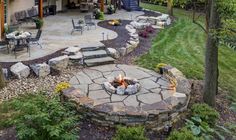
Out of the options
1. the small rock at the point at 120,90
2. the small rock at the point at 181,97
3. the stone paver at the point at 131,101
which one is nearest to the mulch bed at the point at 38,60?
the small rock at the point at 120,90

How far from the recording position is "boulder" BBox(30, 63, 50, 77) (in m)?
10.5

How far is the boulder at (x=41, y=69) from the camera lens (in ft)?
34.3

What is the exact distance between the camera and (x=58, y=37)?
15.1 meters

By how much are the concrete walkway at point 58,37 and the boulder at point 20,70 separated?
95cm

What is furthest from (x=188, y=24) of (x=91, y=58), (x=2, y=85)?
(x=2, y=85)

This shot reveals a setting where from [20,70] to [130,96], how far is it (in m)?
3.48

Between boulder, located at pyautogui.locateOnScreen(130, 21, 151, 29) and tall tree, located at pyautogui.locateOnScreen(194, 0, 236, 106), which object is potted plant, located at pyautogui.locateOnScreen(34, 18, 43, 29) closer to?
boulder, located at pyautogui.locateOnScreen(130, 21, 151, 29)

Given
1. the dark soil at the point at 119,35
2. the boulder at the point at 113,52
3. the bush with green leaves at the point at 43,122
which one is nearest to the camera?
the bush with green leaves at the point at 43,122

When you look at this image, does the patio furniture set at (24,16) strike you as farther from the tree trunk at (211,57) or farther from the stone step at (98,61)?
the tree trunk at (211,57)

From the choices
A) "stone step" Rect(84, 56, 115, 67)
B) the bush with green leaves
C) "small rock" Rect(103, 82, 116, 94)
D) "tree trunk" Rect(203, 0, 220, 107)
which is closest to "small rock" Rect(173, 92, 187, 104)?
"tree trunk" Rect(203, 0, 220, 107)

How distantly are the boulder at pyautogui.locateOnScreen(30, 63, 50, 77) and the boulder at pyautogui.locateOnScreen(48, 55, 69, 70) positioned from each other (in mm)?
254

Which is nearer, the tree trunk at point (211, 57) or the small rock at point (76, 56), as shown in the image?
the tree trunk at point (211, 57)

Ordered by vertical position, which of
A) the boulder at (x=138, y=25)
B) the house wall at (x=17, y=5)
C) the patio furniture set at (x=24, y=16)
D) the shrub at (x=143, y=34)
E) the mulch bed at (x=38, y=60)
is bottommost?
the mulch bed at (x=38, y=60)

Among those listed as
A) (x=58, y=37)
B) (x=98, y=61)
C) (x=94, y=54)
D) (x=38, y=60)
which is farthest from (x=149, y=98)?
(x=58, y=37)
